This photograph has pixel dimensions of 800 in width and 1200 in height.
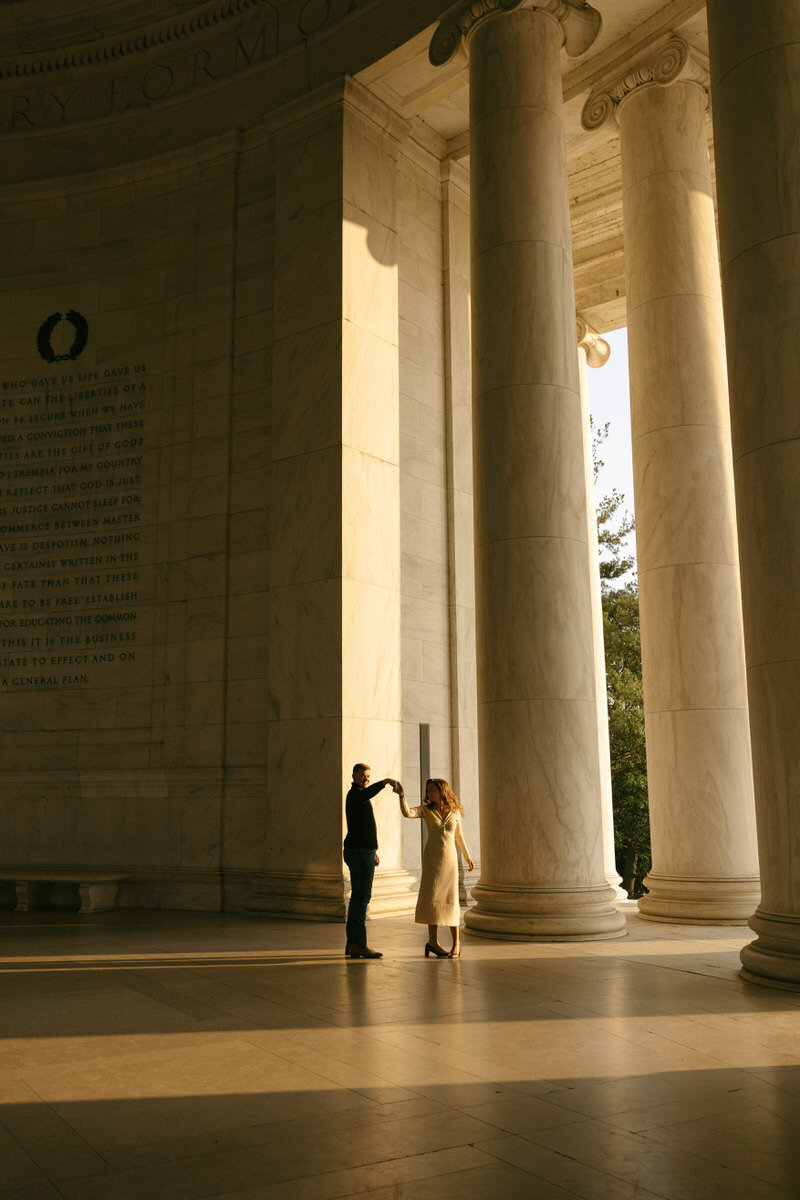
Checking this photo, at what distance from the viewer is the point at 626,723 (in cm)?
13712

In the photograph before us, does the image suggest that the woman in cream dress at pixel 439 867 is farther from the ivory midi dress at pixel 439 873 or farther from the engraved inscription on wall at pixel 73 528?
the engraved inscription on wall at pixel 73 528

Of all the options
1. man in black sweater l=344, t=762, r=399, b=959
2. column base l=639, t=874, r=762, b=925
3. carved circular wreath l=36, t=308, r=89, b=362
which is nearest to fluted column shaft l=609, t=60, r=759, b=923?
column base l=639, t=874, r=762, b=925

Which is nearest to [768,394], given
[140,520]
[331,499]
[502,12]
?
[331,499]

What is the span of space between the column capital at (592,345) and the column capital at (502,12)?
88.0 feet

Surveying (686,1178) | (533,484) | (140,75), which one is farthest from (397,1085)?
(140,75)

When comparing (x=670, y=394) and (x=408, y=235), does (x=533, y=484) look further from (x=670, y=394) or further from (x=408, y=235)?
(x=408, y=235)

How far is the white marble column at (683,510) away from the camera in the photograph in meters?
42.9

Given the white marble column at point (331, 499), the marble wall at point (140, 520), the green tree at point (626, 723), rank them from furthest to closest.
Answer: the green tree at point (626, 723), the marble wall at point (140, 520), the white marble column at point (331, 499)

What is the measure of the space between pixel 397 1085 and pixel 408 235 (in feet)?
154

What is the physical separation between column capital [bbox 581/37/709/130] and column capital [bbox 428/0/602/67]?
430cm

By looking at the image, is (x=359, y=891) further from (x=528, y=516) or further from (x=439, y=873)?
(x=528, y=516)

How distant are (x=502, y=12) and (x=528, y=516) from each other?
72.4ft

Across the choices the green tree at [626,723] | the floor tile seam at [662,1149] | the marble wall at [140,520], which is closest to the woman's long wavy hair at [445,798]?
the marble wall at [140,520]

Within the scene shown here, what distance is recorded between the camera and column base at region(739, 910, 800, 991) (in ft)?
89.7
